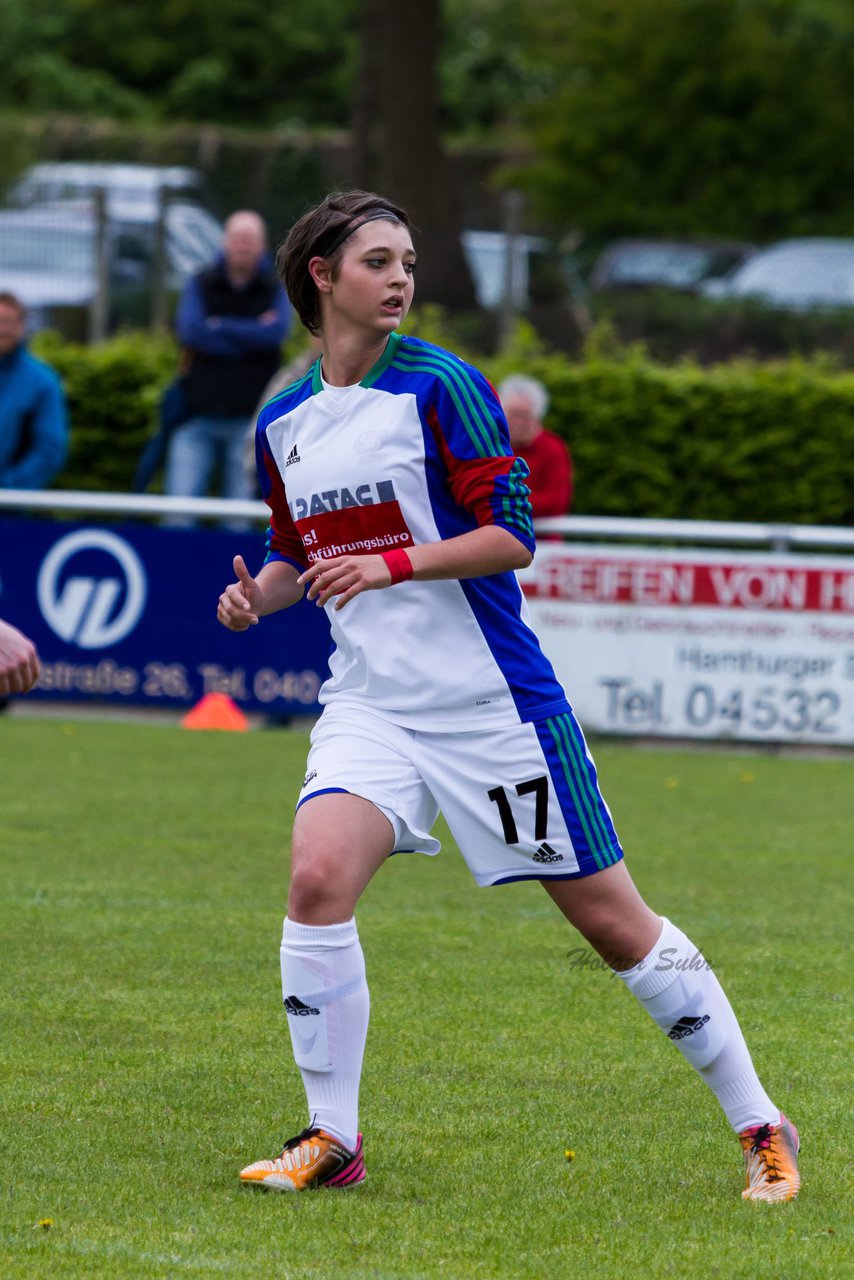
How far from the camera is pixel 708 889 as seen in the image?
7.89 meters

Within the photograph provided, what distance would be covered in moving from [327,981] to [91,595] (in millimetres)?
8264

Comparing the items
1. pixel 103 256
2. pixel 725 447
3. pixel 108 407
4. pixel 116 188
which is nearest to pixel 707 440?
pixel 725 447

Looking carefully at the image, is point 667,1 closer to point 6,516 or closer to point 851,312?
point 851,312

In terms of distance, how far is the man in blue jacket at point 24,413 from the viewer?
1253 cm

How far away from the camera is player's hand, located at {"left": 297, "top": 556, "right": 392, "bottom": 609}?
4.06 metres

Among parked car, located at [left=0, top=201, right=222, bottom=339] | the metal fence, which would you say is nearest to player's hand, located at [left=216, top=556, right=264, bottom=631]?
the metal fence

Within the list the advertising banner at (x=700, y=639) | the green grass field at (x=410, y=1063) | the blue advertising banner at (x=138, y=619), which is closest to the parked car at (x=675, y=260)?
the advertising banner at (x=700, y=639)

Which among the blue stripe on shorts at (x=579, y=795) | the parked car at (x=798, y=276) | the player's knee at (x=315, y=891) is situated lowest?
the player's knee at (x=315, y=891)

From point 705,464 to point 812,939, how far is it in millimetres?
7979

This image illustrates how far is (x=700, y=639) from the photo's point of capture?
1176 centimetres

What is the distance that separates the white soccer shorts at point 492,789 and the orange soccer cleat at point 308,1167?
2.11ft

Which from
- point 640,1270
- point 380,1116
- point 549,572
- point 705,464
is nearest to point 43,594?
point 549,572

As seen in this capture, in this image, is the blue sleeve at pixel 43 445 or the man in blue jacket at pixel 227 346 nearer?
the blue sleeve at pixel 43 445

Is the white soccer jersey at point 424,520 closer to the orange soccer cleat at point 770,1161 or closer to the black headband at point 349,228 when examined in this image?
the black headband at point 349,228
